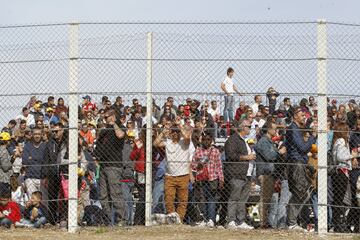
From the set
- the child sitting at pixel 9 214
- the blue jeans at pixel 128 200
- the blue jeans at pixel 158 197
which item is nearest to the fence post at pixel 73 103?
the blue jeans at pixel 128 200

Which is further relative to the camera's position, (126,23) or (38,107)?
(38,107)

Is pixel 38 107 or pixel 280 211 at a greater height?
pixel 38 107

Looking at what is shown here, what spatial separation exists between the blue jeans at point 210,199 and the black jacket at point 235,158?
0.33 metres

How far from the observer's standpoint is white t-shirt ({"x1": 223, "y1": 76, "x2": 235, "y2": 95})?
16938 mm

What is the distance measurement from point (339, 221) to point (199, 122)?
2958 millimetres

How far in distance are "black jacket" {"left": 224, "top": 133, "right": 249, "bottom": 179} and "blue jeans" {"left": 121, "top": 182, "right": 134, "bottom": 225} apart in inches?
68.0

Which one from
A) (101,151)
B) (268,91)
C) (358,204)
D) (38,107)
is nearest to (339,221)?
(358,204)

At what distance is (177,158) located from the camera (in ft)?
58.9

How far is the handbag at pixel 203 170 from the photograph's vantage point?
18.0m

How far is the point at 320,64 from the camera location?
16.9 meters

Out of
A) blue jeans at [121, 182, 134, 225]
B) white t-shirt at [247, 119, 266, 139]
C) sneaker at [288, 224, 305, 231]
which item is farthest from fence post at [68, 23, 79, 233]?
sneaker at [288, 224, 305, 231]

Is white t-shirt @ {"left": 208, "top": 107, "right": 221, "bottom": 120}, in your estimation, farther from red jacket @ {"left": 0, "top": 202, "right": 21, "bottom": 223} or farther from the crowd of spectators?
red jacket @ {"left": 0, "top": 202, "right": 21, "bottom": 223}

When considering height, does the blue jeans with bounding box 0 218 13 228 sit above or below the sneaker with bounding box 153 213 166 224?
below

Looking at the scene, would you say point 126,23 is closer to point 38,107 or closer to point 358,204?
point 38,107
